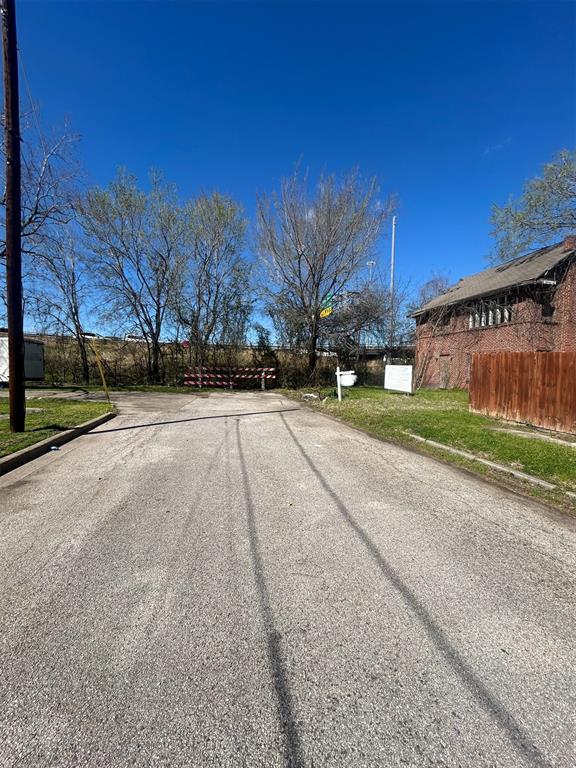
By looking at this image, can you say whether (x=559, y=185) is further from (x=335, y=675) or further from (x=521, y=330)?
(x=335, y=675)

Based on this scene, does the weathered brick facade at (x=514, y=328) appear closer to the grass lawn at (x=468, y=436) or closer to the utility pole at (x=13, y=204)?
the grass lawn at (x=468, y=436)

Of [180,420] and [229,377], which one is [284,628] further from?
[229,377]

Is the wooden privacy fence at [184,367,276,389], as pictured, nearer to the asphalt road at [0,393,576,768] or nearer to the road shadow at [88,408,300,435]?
the road shadow at [88,408,300,435]

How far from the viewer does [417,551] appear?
329 centimetres

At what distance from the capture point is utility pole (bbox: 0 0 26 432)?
710cm

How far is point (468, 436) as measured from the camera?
8016mm

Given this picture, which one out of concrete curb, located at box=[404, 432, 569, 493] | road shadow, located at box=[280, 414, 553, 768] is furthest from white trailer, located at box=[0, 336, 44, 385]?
road shadow, located at box=[280, 414, 553, 768]

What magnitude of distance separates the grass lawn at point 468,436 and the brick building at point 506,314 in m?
9.54

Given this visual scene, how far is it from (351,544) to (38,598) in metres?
2.36

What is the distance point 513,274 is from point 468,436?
56.6 feet

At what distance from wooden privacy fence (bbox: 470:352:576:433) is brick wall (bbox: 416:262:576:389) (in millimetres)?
9980

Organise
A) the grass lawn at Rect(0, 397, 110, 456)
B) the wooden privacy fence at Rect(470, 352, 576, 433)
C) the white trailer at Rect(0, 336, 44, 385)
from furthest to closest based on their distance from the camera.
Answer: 1. the white trailer at Rect(0, 336, 44, 385)
2. the wooden privacy fence at Rect(470, 352, 576, 433)
3. the grass lawn at Rect(0, 397, 110, 456)

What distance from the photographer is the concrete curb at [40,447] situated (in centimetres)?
557

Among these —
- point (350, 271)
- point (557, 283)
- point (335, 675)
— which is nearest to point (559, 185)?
point (557, 283)
